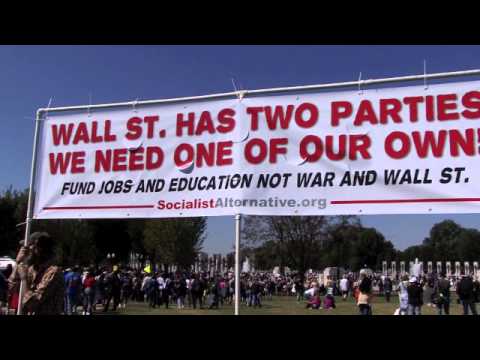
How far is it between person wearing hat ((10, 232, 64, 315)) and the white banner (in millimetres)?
2239

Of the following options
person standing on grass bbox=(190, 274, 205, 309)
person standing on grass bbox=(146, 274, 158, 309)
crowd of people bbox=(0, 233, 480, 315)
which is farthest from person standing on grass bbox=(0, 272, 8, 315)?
person standing on grass bbox=(190, 274, 205, 309)

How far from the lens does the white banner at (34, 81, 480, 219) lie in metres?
5.66

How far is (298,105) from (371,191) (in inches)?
57.4

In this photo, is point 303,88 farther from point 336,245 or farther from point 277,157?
point 336,245

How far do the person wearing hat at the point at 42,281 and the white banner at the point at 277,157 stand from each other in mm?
2239

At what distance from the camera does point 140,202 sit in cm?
664

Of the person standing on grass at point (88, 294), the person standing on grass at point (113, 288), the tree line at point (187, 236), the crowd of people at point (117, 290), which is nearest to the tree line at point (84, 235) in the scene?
the tree line at point (187, 236)

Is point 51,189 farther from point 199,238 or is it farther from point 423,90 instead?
point 199,238

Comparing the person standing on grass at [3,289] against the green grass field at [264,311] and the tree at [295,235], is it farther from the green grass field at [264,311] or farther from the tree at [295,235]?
the tree at [295,235]

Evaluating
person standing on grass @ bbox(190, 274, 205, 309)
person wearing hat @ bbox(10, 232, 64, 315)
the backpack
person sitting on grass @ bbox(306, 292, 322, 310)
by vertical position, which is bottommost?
person sitting on grass @ bbox(306, 292, 322, 310)

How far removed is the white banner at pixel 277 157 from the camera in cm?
566

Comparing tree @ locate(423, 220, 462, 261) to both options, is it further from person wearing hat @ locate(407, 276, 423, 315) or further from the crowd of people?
person wearing hat @ locate(407, 276, 423, 315)
